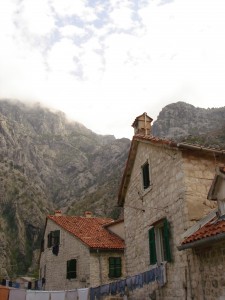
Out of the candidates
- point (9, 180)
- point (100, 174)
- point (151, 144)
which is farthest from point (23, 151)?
point (151, 144)

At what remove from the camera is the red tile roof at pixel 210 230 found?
9175 millimetres

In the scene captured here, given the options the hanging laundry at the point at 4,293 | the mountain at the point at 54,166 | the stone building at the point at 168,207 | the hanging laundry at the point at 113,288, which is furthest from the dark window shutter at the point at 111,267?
the mountain at the point at 54,166

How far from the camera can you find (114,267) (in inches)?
1045

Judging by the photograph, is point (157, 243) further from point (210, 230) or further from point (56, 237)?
point (56, 237)

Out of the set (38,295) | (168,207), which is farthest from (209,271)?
(38,295)

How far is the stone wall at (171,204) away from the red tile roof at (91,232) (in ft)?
33.7

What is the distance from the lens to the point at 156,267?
13.2 m

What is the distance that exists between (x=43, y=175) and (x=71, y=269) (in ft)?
295

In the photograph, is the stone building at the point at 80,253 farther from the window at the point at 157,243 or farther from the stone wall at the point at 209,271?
the stone wall at the point at 209,271

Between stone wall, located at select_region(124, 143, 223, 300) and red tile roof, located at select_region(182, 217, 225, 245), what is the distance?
3.31 feet

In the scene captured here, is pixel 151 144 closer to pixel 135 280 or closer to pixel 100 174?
pixel 135 280

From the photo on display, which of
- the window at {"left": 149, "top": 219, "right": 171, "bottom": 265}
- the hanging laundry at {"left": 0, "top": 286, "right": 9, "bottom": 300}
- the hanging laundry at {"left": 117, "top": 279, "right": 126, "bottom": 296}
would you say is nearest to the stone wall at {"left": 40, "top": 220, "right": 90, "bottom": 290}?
the hanging laundry at {"left": 0, "top": 286, "right": 9, "bottom": 300}

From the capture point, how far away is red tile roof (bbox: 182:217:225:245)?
918cm

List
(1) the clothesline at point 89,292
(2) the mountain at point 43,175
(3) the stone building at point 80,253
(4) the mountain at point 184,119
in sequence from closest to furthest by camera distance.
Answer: (1) the clothesline at point 89,292, (3) the stone building at point 80,253, (2) the mountain at point 43,175, (4) the mountain at point 184,119
